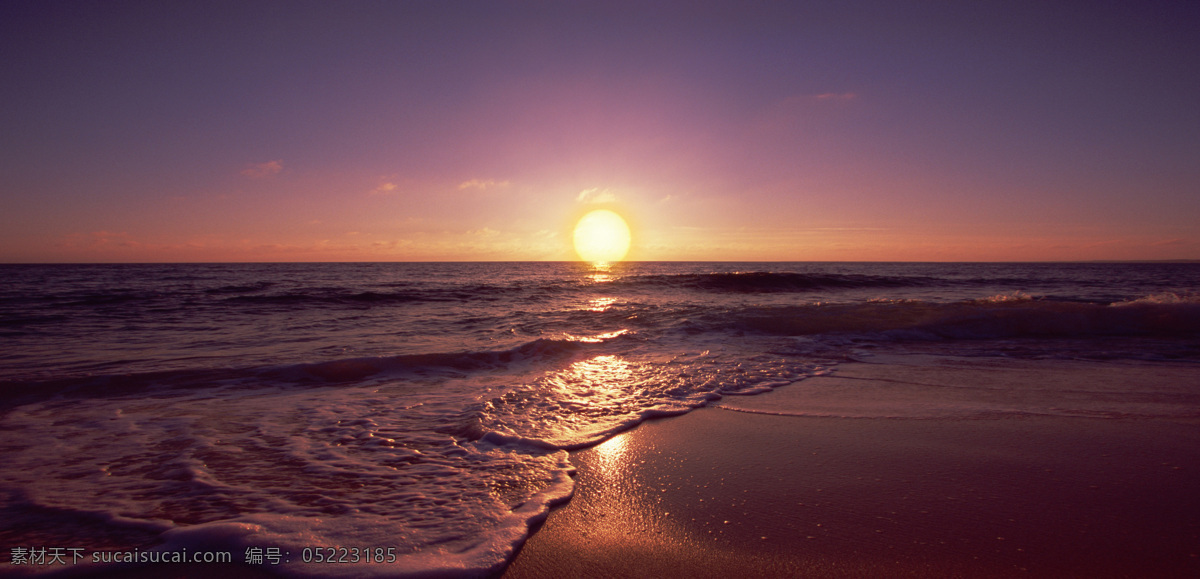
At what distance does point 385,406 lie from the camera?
15.4ft

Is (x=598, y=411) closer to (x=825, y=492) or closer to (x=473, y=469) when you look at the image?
(x=473, y=469)

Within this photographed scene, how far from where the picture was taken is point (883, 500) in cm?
258

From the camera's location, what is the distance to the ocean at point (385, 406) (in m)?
2.37

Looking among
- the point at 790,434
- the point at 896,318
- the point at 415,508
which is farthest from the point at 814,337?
the point at 415,508

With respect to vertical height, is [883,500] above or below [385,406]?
above

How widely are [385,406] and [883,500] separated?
161 inches

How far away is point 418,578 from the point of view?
2.00 metres

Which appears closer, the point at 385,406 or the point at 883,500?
the point at 883,500

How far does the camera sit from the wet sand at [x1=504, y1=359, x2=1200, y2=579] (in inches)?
81.5

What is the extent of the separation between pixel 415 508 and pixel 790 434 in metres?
2.61

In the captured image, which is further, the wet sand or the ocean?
the ocean

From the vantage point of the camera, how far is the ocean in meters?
2.37

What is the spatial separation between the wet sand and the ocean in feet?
1.11

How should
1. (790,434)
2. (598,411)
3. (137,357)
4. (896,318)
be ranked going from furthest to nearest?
(896,318) < (137,357) < (598,411) < (790,434)
